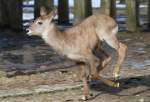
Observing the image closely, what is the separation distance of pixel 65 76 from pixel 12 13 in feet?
30.3

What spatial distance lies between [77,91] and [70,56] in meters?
1.34

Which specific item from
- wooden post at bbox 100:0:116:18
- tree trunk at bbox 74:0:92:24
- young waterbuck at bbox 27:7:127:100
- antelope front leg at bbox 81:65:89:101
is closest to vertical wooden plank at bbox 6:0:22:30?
tree trunk at bbox 74:0:92:24

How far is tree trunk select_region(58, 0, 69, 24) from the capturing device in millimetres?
23734

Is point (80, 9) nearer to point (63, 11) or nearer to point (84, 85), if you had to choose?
point (63, 11)

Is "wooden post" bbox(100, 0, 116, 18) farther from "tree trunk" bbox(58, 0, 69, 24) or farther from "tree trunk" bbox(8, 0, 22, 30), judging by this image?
"tree trunk" bbox(8, 0, 22, 30)

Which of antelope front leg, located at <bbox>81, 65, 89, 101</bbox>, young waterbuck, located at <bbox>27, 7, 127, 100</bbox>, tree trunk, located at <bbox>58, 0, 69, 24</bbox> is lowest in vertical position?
tree trunk, located at <bbox>58, 0, 69, 24</bbox>

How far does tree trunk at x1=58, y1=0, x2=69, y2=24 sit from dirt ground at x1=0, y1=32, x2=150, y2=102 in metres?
6.13

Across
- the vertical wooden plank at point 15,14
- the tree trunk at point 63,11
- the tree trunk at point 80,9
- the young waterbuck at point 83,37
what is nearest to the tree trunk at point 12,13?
the vertical wooden plank at point 15,14

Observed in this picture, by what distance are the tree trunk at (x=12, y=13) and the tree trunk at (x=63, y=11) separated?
269 centimetres

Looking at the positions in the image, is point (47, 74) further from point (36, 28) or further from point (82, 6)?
point (82, 6)

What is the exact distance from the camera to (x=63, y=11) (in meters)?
24.0

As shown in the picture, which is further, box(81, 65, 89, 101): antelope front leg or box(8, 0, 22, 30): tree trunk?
box(8, 0, 22, 30): tree trunk

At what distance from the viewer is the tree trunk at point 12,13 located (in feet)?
68.9

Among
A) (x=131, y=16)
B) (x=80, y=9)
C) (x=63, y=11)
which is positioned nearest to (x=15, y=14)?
(x=80, y=9)
